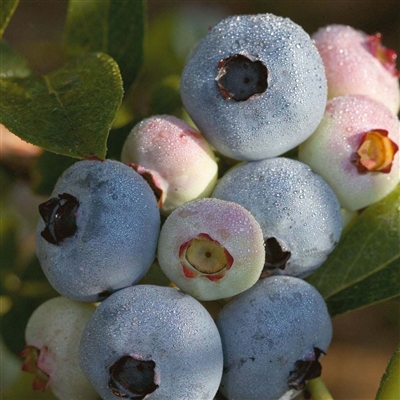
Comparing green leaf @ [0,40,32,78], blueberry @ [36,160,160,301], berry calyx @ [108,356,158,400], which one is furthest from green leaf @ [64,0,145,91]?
berry calyx @ [108,356,158,400]

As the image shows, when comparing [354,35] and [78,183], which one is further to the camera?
[354,35]

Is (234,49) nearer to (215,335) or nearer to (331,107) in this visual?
(331,107)

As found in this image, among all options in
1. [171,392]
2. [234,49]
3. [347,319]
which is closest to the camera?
[171,392]

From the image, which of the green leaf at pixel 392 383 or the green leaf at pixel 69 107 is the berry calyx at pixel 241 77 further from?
the green leaf at pixel 392 383

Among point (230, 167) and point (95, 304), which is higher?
point (230, 167)

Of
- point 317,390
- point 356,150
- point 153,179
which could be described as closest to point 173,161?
point 153,179

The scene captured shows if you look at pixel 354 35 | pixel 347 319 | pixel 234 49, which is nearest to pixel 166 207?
pixel 234 49

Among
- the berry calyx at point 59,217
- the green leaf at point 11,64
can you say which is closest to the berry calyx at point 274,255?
the berry calyx at point 59,217
